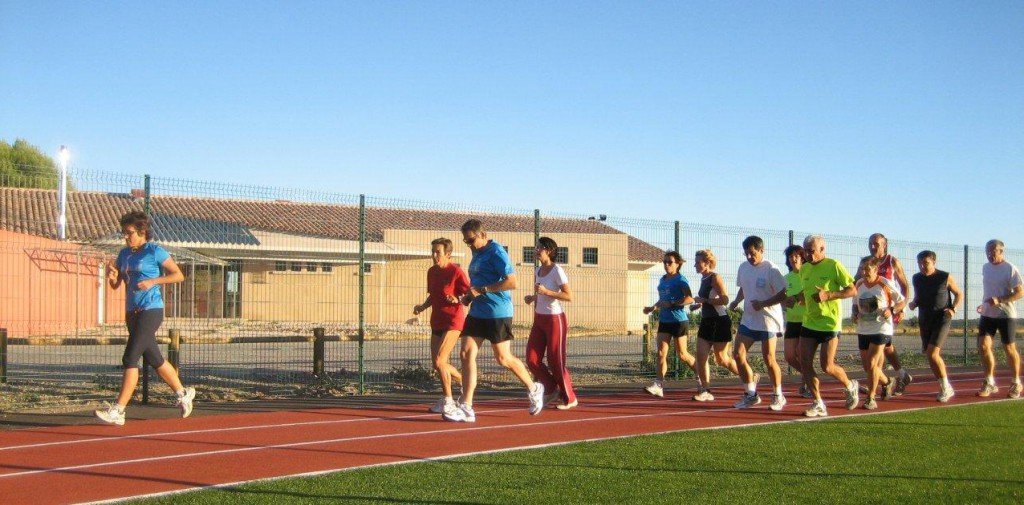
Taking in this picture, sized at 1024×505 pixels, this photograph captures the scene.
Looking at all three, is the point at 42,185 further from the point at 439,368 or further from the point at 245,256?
the point at 439,368

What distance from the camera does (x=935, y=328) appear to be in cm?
1332

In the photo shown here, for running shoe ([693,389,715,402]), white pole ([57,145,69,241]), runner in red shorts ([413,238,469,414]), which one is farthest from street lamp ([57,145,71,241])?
running shoe ([693,389,715,402])

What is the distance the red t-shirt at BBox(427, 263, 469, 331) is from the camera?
1054cm

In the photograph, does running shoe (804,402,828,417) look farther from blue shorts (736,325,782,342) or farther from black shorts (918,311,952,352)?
black shorts (918,311,952,352)

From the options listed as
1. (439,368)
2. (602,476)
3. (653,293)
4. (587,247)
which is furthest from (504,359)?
(587,247)

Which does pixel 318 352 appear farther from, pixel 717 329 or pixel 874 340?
pixel 874 340

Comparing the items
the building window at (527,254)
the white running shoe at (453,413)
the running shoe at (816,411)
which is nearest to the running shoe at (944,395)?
the running shoe at (816,411)

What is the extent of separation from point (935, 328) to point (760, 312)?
305cm

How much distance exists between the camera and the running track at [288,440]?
7.16 m

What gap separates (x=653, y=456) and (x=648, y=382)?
7.67 m

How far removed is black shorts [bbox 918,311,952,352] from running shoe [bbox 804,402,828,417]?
9.73ft

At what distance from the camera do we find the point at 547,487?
661cm

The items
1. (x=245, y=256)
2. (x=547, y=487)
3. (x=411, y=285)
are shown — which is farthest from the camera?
(x=411, y=285)

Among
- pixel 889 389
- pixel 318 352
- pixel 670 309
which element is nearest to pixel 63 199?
pixel 318 352
